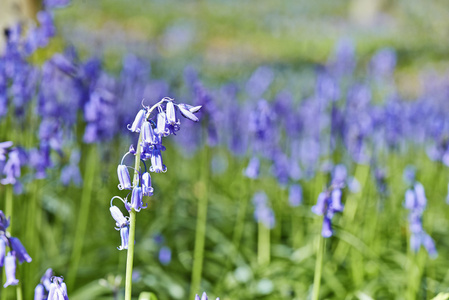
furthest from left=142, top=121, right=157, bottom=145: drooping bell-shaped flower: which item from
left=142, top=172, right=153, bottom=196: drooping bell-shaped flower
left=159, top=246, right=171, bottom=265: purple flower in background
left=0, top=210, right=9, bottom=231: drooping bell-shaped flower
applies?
left=159, top=246, right=171, bottom=265: purple flower in background

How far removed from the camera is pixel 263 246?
13.4 feet

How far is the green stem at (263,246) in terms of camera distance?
3.91 metres

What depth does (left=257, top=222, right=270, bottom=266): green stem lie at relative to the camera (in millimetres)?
3909

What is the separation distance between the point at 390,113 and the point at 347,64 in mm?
1270

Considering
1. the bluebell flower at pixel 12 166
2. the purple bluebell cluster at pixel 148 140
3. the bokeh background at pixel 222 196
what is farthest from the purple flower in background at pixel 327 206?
the bluebell flower at pixel 12 166

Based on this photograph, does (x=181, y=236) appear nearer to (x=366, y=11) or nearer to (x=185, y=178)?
(x=185, y=178)

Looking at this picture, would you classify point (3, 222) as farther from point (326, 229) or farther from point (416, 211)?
point (416, 211)

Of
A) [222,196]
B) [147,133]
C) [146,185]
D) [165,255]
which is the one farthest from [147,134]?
[222,196]

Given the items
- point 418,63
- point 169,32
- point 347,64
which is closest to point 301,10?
point 169,32

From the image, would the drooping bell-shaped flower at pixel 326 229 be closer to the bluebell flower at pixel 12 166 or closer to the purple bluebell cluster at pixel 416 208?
the purple bluebell cluster at pixel 416 208

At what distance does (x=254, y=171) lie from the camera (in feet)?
11.0

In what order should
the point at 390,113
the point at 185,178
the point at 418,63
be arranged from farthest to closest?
the point at 418,63 < the point at 185,178 < the point at 390,113

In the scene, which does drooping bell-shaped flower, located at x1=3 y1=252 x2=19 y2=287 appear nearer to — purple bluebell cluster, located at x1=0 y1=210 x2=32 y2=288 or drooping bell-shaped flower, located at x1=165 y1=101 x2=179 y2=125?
purple bluebell cluster, located at x1=0 y1=210 x2=32 y2=288

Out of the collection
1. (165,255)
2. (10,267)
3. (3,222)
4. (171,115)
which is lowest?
(10,267)
